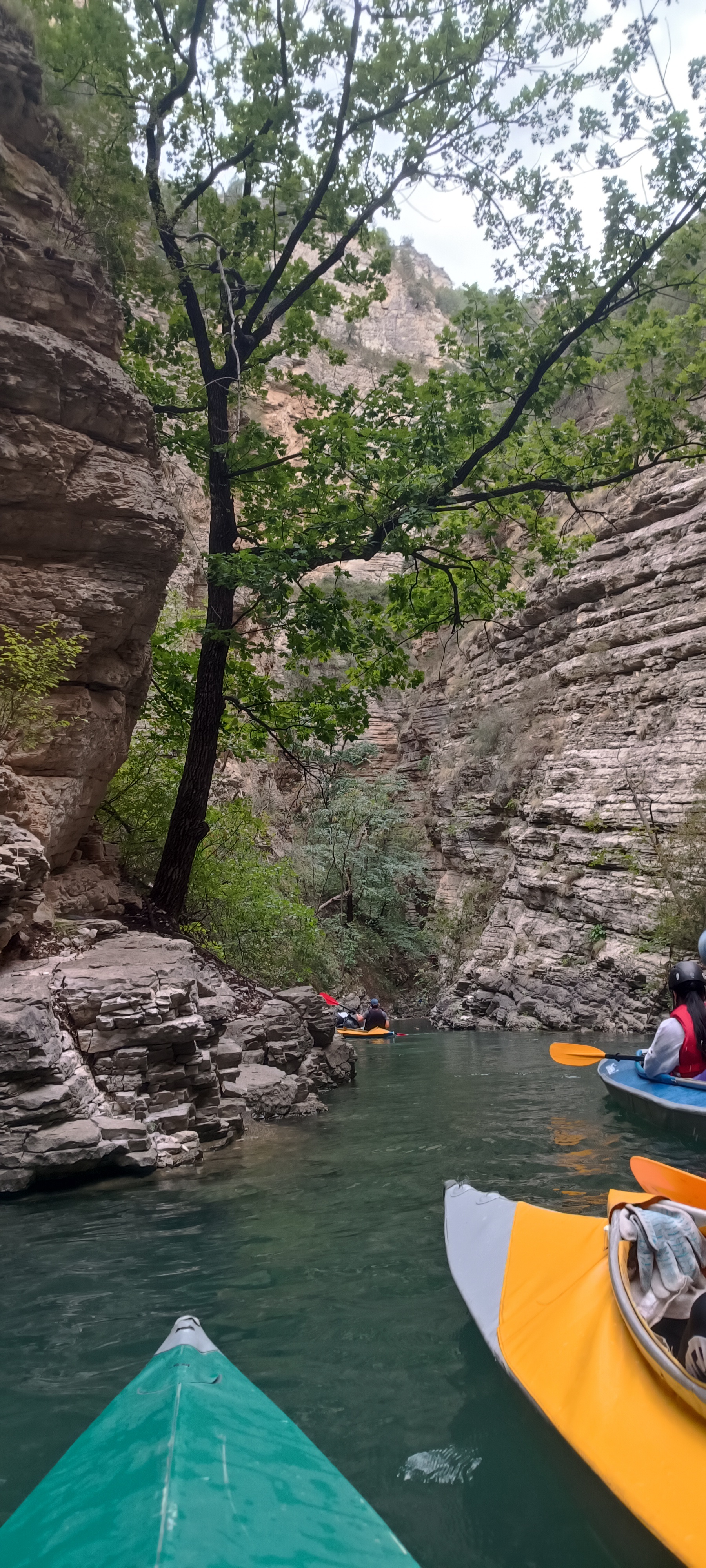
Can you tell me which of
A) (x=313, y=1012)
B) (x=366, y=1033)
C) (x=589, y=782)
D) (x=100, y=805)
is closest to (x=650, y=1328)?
(x=100, y=805)

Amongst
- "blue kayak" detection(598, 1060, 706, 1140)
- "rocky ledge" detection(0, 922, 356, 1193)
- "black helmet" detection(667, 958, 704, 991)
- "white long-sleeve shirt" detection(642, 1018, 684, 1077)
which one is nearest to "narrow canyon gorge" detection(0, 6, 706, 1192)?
"rocky ledge" detection(0, 922, 356, 1193)

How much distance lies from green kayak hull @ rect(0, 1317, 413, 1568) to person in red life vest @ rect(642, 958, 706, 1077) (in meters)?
5.04

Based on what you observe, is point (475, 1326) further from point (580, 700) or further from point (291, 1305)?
point (580, 700)

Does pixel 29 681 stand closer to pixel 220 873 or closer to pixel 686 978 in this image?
pixel 220 873

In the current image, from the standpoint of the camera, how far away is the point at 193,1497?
4.80ft

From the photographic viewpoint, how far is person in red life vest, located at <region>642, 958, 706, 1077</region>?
20.4 feet

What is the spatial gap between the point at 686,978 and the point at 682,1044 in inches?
39.3

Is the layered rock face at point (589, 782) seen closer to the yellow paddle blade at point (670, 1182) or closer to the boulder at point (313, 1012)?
the boulder at point (313, 1012)

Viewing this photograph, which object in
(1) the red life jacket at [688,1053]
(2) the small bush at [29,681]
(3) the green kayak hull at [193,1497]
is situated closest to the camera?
(3) the green kayak hull at [193,1497]

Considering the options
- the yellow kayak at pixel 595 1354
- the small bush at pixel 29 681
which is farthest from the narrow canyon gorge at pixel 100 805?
the yellow kayak at pixel 595 1354

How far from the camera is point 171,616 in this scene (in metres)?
15.8

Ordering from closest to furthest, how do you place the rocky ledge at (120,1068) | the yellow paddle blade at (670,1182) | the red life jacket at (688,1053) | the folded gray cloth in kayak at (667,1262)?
1. the folded gray cloth in kayak at (667,1262)
2. the yellow paddle blade at (670,1182)
3. the rocky ledge at (120,1068)
4. the red life jacket at (688,1053)

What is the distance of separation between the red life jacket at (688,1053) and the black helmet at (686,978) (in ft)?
1.59

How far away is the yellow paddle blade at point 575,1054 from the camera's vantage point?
9.04m
